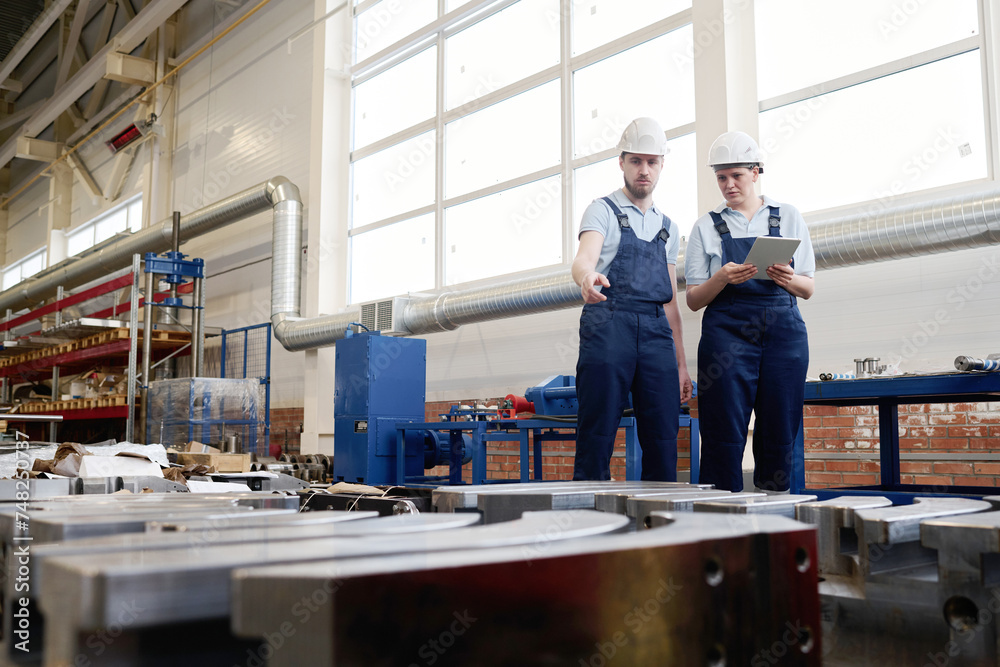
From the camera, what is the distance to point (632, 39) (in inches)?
266

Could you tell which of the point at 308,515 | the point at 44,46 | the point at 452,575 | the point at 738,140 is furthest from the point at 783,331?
the point at 44,46

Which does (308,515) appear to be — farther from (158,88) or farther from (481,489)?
(158,88)

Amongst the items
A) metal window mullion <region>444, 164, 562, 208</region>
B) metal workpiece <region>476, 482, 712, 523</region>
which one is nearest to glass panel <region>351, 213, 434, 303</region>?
metal window mullion <region>444, 164, 562, 208</region>

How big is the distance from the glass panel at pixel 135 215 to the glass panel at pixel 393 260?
18.3 ft

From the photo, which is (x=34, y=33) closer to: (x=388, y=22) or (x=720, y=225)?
(x=388, y=22)

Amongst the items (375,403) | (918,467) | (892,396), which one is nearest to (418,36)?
(375,403)

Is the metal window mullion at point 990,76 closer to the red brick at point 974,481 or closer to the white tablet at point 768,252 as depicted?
the red brick at point 974,481

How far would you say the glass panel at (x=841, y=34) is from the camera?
5062 mm

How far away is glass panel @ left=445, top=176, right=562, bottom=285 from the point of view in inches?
290

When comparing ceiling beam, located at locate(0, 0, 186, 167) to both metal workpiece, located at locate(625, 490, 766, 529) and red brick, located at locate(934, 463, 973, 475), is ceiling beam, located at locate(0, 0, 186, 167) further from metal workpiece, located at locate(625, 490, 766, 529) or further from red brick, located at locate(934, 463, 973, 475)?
metal workpiece, located at locate(625, 490, 766, 529)

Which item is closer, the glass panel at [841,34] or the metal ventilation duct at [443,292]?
the metal ventilation duct at [443,292]

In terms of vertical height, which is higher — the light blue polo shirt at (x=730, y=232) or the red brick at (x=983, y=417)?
the light blue polo shirt at (x=730, y=232)

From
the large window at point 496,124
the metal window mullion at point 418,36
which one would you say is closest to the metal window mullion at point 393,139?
the large window at point 496,124

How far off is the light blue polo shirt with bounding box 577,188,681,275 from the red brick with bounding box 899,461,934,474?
2.73 m
